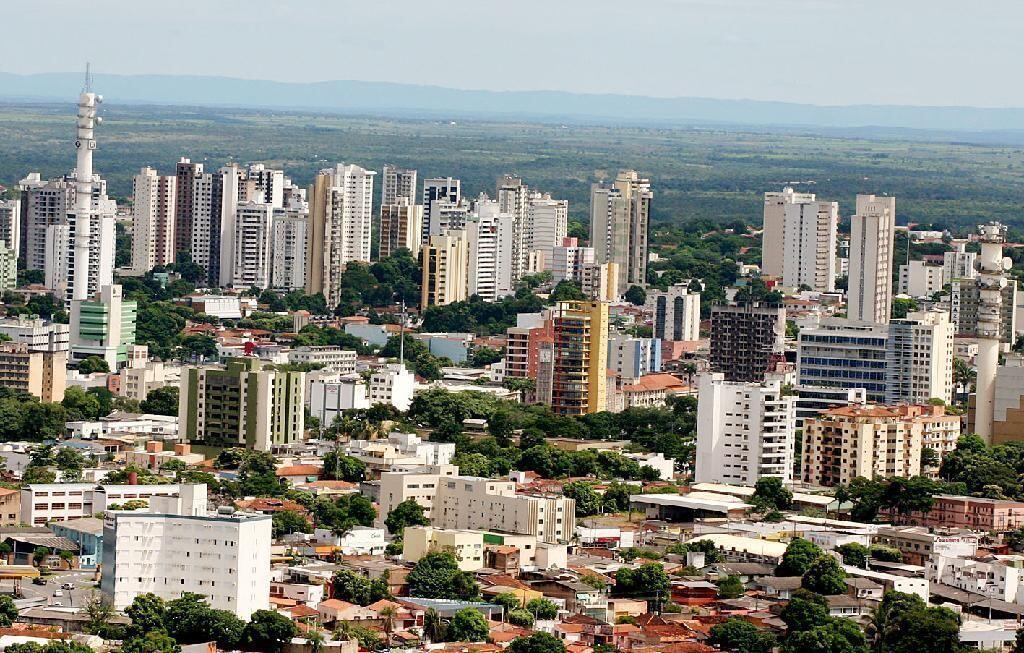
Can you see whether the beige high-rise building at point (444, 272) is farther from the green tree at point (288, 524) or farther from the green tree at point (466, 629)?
the green tree at point (466, 629)

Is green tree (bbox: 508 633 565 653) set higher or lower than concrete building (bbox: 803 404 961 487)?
lower

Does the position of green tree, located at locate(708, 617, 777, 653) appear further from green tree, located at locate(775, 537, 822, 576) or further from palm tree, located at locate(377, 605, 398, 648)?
green tree, located at locate(775, 537, 822, 576)

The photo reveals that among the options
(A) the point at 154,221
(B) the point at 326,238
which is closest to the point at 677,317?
(B) the point at 326,238

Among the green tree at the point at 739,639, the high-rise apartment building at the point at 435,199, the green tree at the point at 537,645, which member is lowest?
the green tree at the point at 739,639

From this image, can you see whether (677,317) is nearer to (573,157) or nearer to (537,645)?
(537,645)

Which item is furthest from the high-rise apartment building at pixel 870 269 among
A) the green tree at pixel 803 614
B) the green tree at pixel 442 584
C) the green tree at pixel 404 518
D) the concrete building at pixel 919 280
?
the green tree at pixel 803 614

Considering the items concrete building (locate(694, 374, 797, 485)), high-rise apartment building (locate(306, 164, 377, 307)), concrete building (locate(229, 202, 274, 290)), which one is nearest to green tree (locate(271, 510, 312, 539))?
concrete building (locate(694, 374, 797, 485))
